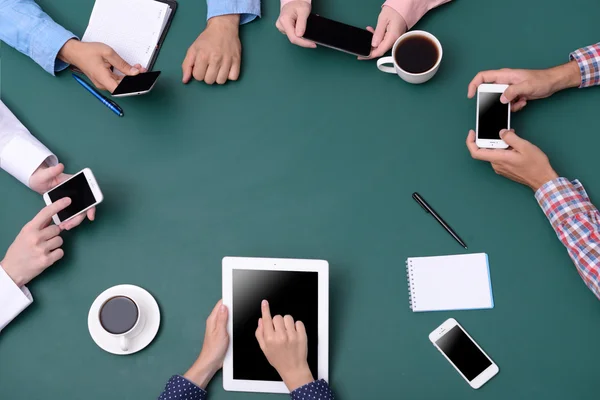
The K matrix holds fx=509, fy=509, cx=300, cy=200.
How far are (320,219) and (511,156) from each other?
0.43m

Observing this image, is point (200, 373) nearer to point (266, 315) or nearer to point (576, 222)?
point (266, 315)

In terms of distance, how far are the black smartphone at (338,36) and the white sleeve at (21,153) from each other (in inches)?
26.3

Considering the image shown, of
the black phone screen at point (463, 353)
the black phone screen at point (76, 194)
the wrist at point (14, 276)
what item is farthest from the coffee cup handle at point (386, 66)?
the wrist at point (14, 276)

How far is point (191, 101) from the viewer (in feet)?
4.07

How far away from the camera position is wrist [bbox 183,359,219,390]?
1036 mm

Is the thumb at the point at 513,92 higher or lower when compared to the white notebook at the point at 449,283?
higher

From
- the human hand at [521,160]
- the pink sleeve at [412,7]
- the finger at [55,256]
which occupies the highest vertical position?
the pink sleeve at [412,7]

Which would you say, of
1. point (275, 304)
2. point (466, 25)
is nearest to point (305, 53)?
point (466, 25)

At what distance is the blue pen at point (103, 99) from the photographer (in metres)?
1.23

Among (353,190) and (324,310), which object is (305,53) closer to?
(353,190)

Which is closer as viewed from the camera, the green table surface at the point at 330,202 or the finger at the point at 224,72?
the green table surface at the point at 330,202

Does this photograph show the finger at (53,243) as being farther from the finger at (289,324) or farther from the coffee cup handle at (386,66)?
the coffee cup handle at (386,66)

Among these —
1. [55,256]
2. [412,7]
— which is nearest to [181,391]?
[55,256]

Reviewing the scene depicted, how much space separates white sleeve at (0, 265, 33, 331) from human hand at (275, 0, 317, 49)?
0.83 meters
